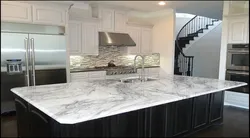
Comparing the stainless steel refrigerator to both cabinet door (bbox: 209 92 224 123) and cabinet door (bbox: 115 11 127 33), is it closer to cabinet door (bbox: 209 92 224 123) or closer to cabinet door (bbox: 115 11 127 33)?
cabinet door (bbox: 115 11 127 33)

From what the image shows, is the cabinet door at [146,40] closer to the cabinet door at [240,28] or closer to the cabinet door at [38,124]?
the cabinet door at [240,28]

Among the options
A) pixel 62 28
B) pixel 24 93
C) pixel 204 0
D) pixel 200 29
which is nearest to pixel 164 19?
pixel 204 0

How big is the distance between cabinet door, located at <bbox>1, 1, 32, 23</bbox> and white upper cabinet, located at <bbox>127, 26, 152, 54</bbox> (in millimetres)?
2574

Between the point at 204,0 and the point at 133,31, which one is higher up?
the point at 204,0

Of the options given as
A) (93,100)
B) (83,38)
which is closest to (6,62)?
(83,38)

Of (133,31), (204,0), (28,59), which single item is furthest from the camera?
(133,31)

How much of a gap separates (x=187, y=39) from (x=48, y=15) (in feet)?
16.9

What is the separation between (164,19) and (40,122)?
4.62 meters

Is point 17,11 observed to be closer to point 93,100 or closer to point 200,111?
point 93,100

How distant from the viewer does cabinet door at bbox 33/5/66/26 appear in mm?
3631

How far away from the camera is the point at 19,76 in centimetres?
350

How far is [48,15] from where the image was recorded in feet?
12.2

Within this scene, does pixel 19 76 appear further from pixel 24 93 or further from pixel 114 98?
pixel 114 98

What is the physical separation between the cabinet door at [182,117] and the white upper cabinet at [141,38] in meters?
3.19
